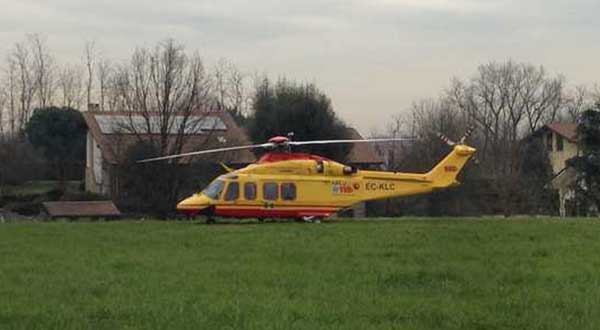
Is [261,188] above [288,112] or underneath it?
underneath

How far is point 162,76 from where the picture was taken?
58531 millimetres

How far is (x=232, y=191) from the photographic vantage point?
29344mm

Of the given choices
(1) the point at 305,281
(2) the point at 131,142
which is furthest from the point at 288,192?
(2) the point at 131,142

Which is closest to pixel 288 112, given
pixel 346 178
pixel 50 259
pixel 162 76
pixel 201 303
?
pixel 162 76

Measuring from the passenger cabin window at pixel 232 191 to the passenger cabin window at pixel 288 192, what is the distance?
1358 mm

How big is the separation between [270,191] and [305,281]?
17016 millimetres

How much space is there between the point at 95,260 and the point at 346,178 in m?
15.0

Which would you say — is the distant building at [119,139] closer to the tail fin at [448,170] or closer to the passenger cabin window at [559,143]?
the passenger cabin window at [559,143]

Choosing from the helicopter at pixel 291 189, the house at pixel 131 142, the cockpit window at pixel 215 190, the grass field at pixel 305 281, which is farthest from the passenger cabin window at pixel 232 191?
the house at pixel 131 142

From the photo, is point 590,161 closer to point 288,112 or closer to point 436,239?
point 288,112

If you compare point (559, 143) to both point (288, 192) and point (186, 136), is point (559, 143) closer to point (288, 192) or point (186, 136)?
point (186, 136)

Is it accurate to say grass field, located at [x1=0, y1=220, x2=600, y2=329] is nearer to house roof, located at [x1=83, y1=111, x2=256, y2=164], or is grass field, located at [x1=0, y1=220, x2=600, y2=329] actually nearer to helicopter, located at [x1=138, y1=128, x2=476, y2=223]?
helicopter, located at [x1=138, y1=128, x2=476, y2=223]

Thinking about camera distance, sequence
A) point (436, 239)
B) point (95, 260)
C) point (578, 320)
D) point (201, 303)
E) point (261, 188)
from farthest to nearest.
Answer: point (261, 188), point (436, 239), point (95, 260), point (201, 303), point (578, 320)

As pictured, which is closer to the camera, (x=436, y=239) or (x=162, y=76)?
(x=436, y=239)
